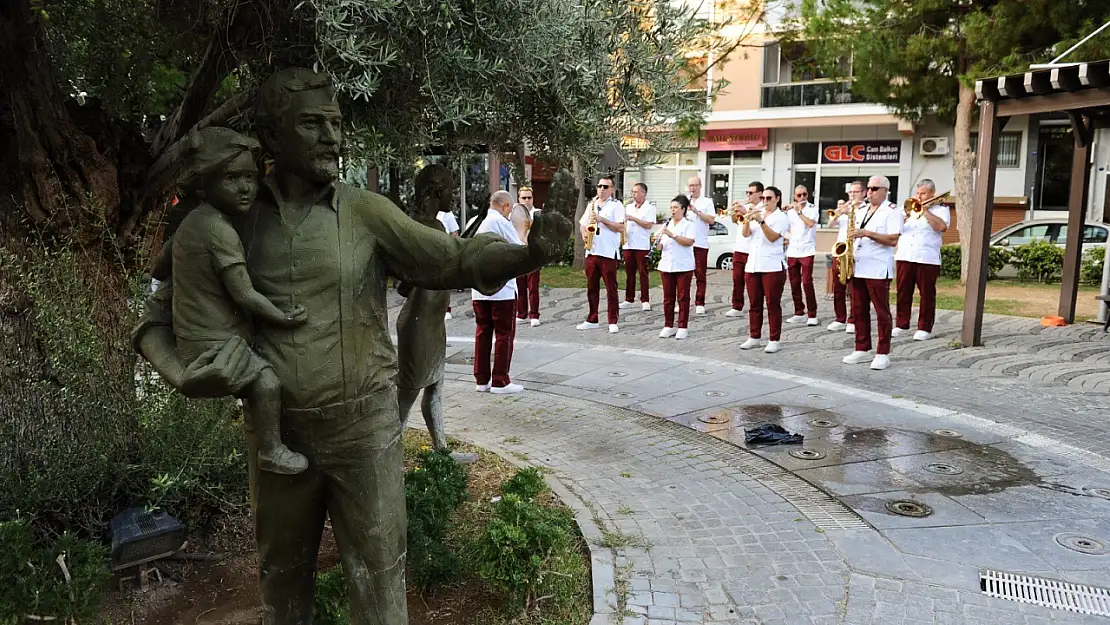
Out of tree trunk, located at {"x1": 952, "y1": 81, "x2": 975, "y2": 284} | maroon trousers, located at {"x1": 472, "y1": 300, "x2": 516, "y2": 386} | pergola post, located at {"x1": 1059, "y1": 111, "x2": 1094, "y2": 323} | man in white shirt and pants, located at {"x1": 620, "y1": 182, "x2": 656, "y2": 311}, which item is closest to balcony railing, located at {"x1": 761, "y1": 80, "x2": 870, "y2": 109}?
tree trunk, located at {"x1": 952, "y1": 81, "x2": 975, "y2": 284}

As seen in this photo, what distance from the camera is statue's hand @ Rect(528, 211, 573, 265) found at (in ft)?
8.14

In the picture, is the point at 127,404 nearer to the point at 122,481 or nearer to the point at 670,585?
the point at 122,481

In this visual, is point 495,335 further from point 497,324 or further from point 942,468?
point 942,468

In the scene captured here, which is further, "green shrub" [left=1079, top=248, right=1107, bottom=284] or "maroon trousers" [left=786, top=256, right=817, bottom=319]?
"green shrub" [left=1079, top=248, right=1107, bottom=284]

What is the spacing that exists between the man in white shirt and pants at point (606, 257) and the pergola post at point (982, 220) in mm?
4437

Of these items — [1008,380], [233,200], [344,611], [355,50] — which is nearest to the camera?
[233,200]

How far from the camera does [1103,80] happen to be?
8828 millimetres

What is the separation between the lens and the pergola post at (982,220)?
10109mm

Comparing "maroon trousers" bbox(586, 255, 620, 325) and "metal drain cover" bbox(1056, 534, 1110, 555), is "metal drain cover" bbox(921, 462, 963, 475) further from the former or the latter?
"maroon trousers" bbox(586, 255, 620, 325)

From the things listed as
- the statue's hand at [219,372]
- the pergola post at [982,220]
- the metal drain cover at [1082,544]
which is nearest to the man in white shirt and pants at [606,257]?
the pergola post at [982,220]

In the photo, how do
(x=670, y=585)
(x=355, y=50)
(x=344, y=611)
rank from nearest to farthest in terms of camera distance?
(x=355, y=50) < (x=344, y=611) < (x=670, y=585)

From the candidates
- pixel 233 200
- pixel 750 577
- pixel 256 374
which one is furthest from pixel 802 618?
pixel 233 200

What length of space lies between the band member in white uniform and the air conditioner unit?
16723mm

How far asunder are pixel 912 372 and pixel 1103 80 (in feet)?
12.1
